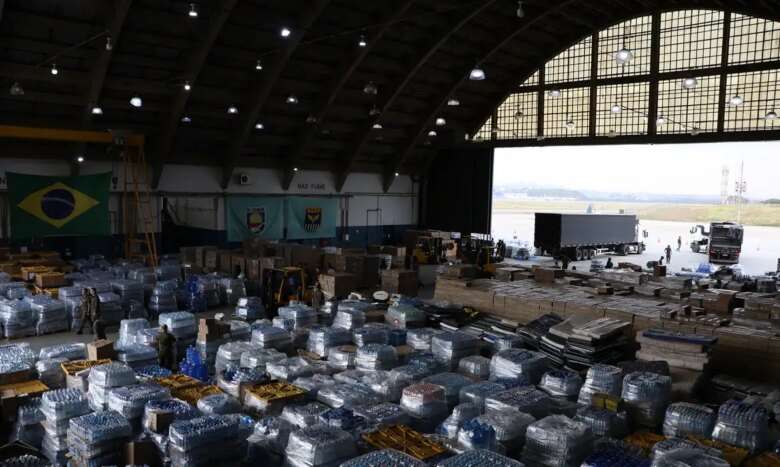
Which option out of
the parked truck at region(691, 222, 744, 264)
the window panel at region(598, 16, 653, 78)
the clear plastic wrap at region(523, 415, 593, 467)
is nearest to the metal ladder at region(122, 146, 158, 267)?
the clear plastic wrap at region(523, 415, 593, 467)

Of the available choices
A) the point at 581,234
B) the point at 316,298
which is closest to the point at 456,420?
the point at 316,298

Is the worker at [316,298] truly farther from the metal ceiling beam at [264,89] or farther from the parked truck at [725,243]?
the parked truck at [725,243]

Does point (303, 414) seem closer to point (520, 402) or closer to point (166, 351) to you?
point (520, 402)

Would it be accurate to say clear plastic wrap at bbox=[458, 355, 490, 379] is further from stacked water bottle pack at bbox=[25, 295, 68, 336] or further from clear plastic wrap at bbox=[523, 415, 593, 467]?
stacked water bottle pack at bbox=[25, 295, 68, 336]

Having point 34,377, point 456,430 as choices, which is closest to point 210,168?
point 34,377

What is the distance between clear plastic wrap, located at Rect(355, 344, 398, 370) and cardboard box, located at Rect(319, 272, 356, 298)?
6.71 m

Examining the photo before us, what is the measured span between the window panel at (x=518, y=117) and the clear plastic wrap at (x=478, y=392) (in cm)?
2060

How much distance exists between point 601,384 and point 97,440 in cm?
574

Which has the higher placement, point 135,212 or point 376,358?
point 135,212

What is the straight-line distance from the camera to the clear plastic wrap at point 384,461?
4.49 meters

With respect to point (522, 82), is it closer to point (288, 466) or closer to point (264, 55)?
point (264, 55)

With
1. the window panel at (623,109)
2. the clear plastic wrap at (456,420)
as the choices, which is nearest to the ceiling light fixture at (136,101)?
the clear plastic wrap at (456,420)

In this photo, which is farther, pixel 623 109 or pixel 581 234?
pixel 581 234

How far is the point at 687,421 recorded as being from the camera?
21.2ft
